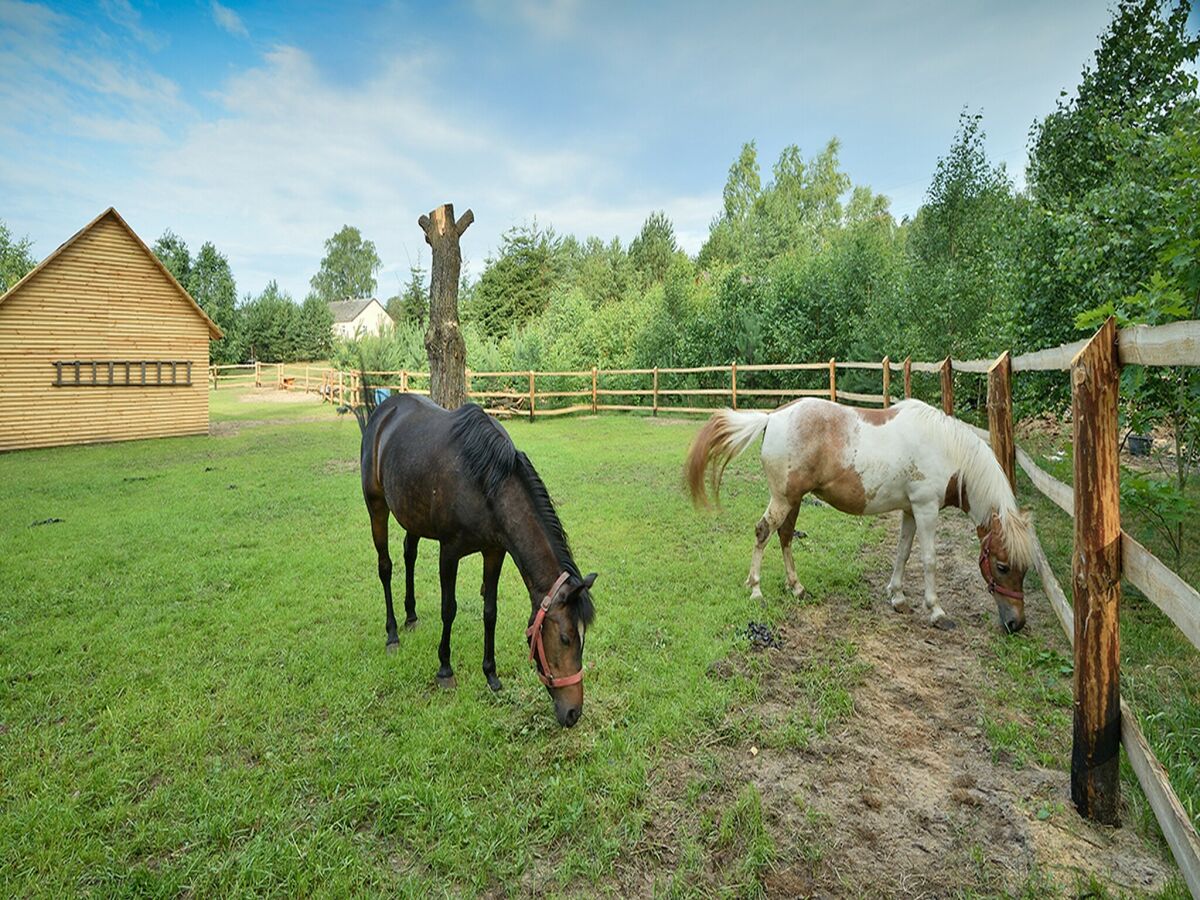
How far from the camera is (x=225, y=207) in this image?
36.8m

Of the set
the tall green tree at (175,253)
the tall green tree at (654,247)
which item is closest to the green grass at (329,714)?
the tall green tree at (654,247)

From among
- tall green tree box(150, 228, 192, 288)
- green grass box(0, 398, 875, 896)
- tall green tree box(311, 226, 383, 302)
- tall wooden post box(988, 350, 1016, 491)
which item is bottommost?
green grass box(0, 398, 875, 896)

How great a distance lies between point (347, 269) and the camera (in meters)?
55.7

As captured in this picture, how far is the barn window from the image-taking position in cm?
1241

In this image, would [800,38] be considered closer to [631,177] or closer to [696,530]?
[696,530]

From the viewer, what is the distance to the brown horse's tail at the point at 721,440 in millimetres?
3959

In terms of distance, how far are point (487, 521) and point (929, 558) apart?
299 centimetres

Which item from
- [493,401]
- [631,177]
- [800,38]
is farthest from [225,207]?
[800,38]

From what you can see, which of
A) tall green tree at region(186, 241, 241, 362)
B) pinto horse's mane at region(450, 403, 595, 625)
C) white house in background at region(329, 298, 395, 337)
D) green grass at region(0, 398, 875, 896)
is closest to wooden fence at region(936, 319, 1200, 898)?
green grass at region(0, 398, 875, 896)

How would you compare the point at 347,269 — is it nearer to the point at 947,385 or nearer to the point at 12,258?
the point at 12,258

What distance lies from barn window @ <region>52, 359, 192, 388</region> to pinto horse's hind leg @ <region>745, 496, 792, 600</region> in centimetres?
1634

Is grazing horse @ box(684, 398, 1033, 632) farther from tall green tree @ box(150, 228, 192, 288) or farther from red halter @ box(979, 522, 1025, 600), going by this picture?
tall green tree @ box(150, 228, 192, 288)

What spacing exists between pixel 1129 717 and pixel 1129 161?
5.04 meters

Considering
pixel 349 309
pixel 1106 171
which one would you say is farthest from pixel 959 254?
pixel 349 309
